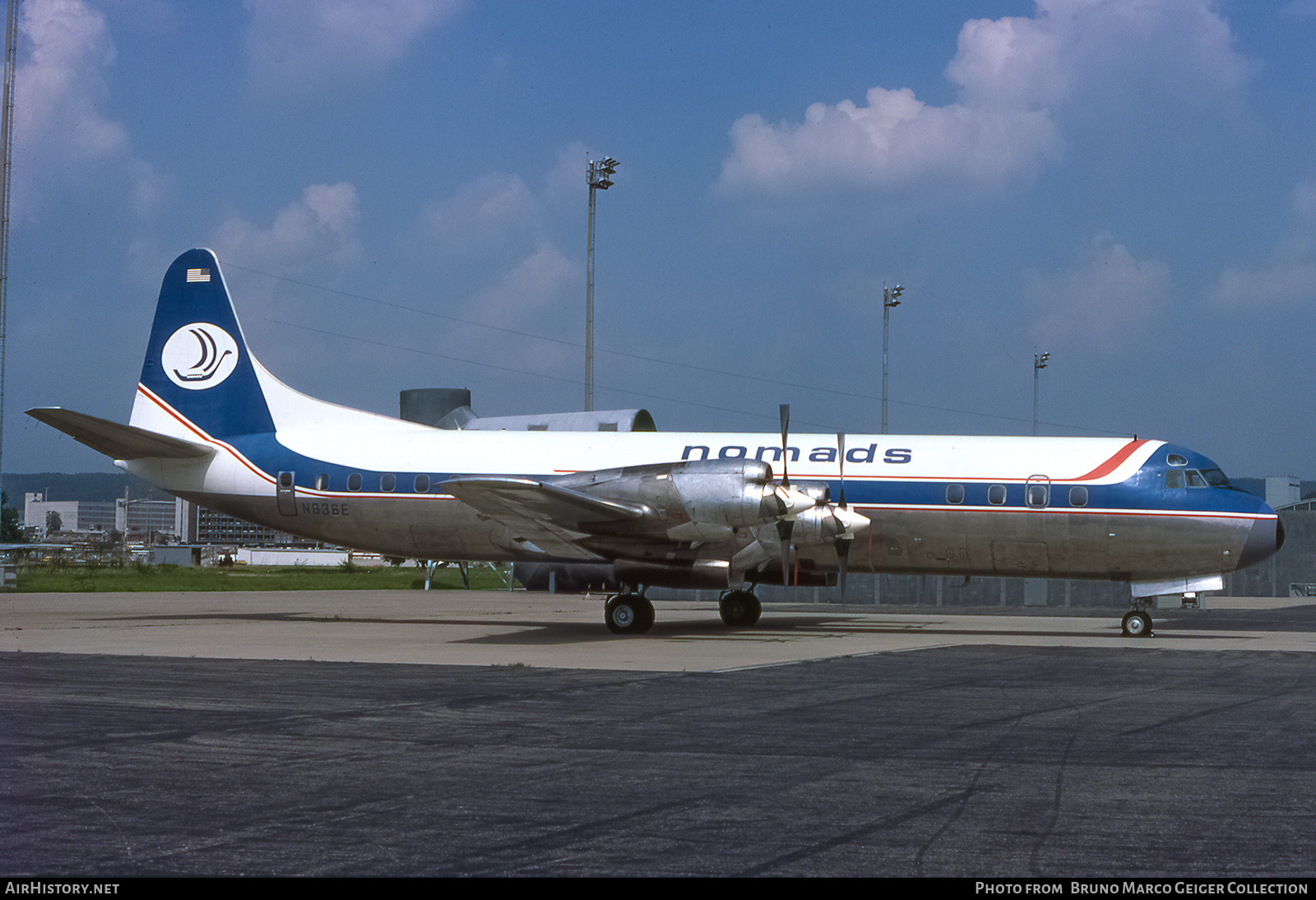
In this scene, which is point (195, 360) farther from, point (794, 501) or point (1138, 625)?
point (1138, 625)

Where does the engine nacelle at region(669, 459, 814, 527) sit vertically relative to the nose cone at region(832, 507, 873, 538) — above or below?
above

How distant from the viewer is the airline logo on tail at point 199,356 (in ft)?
92.6

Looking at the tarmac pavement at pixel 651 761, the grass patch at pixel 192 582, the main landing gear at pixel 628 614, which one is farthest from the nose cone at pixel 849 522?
the grass patch at pixel 192 582

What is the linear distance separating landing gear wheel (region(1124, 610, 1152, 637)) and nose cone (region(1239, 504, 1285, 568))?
2.13 meters

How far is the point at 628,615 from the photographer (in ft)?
78.3

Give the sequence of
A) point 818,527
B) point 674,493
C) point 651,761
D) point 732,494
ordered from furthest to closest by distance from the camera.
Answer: point 818,527
point 674,493
point 732,494
point 651,761

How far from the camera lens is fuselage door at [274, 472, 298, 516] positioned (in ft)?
87.5

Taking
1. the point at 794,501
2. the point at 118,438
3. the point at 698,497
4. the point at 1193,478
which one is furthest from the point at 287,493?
the point at 1193,478

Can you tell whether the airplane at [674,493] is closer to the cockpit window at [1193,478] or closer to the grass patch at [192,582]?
the cockpit window at [1193,478]

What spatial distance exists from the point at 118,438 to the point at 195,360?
300 cm

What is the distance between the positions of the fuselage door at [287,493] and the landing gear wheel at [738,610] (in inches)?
388

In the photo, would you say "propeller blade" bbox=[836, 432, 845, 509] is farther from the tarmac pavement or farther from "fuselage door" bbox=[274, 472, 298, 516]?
"fuselage door" bbox=[274, 472, 298, 516]

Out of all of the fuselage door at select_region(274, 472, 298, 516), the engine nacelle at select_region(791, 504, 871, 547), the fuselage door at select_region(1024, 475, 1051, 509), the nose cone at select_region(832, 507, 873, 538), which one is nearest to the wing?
the engine nacelle at select_region(791, 504, 871, 547)

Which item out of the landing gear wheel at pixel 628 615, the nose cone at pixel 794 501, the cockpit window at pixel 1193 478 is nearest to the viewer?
the nose cone at pixel 794 501
